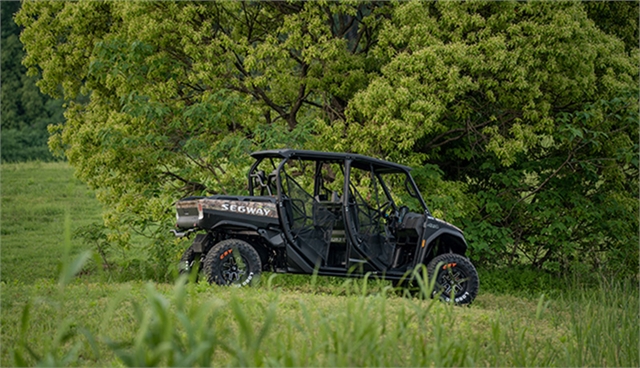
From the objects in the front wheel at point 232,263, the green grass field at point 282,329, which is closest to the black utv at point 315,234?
the front wheel at point 232,263

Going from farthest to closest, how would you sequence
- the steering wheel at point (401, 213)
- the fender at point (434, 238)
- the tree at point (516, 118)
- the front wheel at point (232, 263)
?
the tree at point (516, 118), the steering wheel at point (401, 213), the fender at point (434, 238), the front wheel at point (232, 263)

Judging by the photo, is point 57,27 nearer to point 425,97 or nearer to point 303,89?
point 303,89

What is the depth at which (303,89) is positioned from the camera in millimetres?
15445

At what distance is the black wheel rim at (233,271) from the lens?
30.1 feet

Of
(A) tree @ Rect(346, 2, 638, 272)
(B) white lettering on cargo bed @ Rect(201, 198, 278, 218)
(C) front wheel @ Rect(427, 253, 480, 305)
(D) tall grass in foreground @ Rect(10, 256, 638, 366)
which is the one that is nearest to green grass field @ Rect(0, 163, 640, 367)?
(D) tall grass in foreground @ Rect(10, 256, 638, 366)

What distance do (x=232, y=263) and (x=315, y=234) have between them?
1.12 m

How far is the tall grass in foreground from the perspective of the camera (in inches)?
134

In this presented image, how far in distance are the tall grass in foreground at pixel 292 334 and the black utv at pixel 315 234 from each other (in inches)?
44.8

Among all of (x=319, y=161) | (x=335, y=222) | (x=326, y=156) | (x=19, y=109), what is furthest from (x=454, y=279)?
(x=19, y=109)

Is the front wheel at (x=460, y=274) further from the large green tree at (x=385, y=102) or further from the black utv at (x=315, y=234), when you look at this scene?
the large green tree at (x=385, y=102)

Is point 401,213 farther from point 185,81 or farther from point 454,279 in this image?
point 185,81

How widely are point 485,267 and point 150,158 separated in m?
6.97

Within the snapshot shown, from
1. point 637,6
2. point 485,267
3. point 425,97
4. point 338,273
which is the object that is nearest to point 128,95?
point 425,97

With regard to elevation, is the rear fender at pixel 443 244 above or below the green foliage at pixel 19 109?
below
